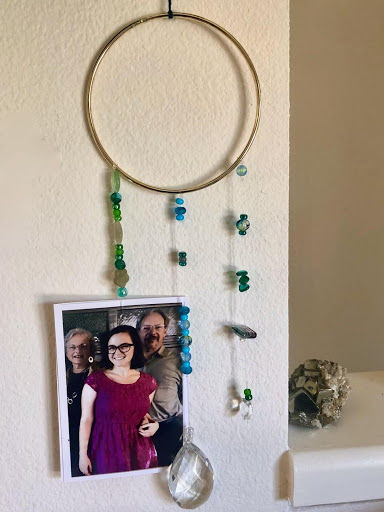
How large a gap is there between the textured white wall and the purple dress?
0.03 metres

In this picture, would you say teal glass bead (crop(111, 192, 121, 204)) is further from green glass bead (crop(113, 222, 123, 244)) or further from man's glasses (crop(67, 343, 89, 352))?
man's glasses (crop(67, 343, 89, 352))

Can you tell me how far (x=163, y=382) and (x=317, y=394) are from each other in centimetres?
22

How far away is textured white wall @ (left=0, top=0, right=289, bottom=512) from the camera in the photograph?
47 centimetres

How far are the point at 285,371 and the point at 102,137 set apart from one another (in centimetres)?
33

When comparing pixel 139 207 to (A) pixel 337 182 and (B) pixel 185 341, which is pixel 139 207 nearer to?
(B) pixel 185 341

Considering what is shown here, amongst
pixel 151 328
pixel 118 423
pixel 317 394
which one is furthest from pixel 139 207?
pixel 317 394

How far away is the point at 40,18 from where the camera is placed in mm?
463

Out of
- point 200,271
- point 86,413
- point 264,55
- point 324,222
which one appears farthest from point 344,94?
point 86,413

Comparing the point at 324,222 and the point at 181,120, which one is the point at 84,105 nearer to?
the point at 181,120

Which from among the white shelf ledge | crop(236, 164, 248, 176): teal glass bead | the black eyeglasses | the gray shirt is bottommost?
the white shelf ledge

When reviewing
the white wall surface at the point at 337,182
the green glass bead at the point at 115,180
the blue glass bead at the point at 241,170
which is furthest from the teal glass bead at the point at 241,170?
the white wall surface at the point at 337,182

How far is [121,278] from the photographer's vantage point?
49cm

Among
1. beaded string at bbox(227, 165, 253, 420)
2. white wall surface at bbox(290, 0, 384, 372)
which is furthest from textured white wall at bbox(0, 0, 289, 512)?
white wall surface at bbox(290, 0, 384, 372)

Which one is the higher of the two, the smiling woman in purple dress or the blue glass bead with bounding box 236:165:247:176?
the blue glass bead with bounding box 236:165:247:176
